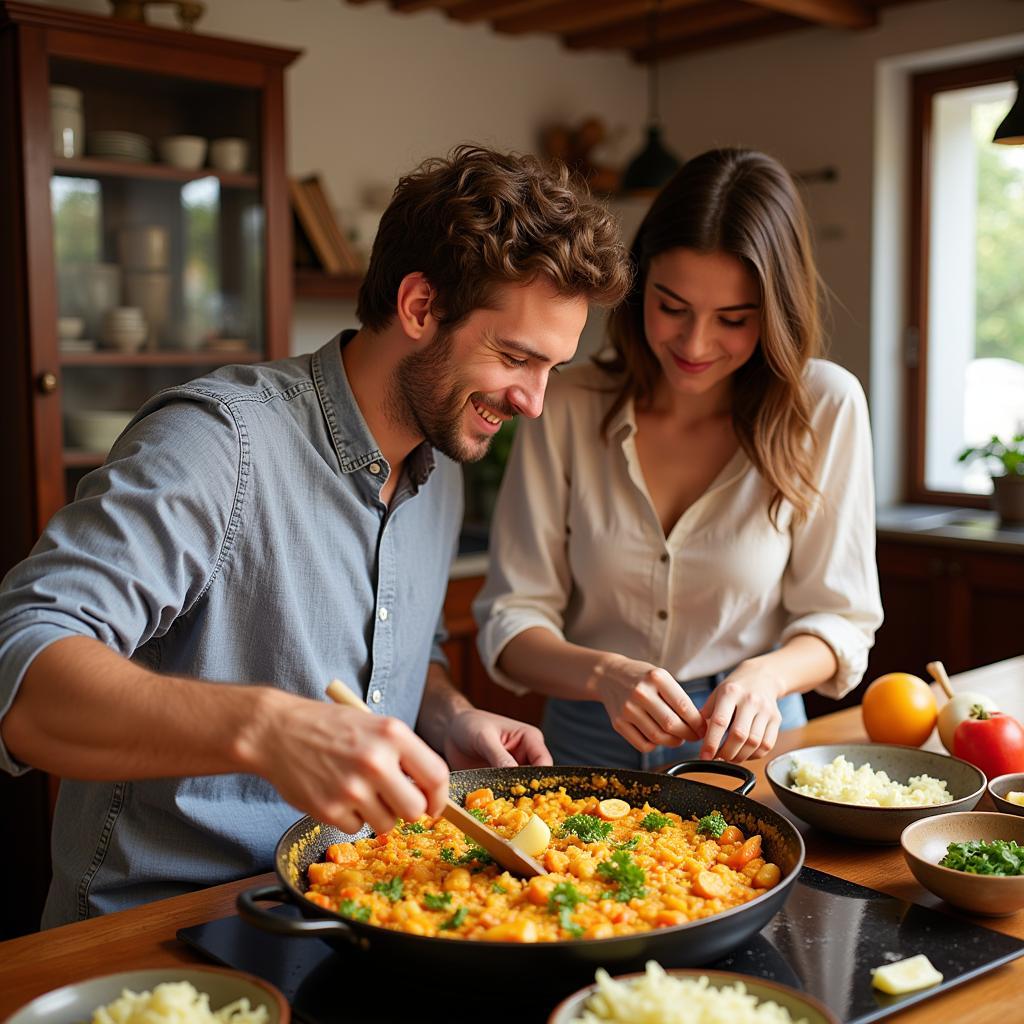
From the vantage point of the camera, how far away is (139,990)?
103cm

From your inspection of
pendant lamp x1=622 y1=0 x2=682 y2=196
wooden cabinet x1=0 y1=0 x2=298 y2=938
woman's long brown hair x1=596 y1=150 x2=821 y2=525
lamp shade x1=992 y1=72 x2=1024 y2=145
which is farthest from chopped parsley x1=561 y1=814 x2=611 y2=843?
pendant lamp x1=622 y1=0 x2=682 y2=196

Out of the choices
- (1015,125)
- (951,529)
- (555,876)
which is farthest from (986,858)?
(951,529)

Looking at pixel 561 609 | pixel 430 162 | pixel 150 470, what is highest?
pixel 430 162

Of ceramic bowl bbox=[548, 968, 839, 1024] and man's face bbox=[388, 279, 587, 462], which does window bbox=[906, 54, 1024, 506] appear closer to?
man's face bbox=[388, 279, 587, 462]

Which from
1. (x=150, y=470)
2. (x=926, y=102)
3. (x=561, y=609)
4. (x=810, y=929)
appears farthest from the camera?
(x=926, y=102)

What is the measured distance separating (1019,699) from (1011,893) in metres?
1.06

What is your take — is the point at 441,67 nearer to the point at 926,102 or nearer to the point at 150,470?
the point at 926,102

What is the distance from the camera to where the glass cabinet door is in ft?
10.9

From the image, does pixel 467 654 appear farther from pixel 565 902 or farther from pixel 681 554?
pixel 565 902

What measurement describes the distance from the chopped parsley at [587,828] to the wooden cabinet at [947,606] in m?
2.85

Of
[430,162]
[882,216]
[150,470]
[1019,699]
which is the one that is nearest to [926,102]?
[882,216]

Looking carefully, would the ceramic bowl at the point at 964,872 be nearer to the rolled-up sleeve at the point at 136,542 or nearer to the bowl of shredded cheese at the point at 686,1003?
the bowl of shredded cheese at the point at 686,1003

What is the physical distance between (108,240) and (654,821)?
2.62 metres

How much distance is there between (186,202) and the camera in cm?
361
